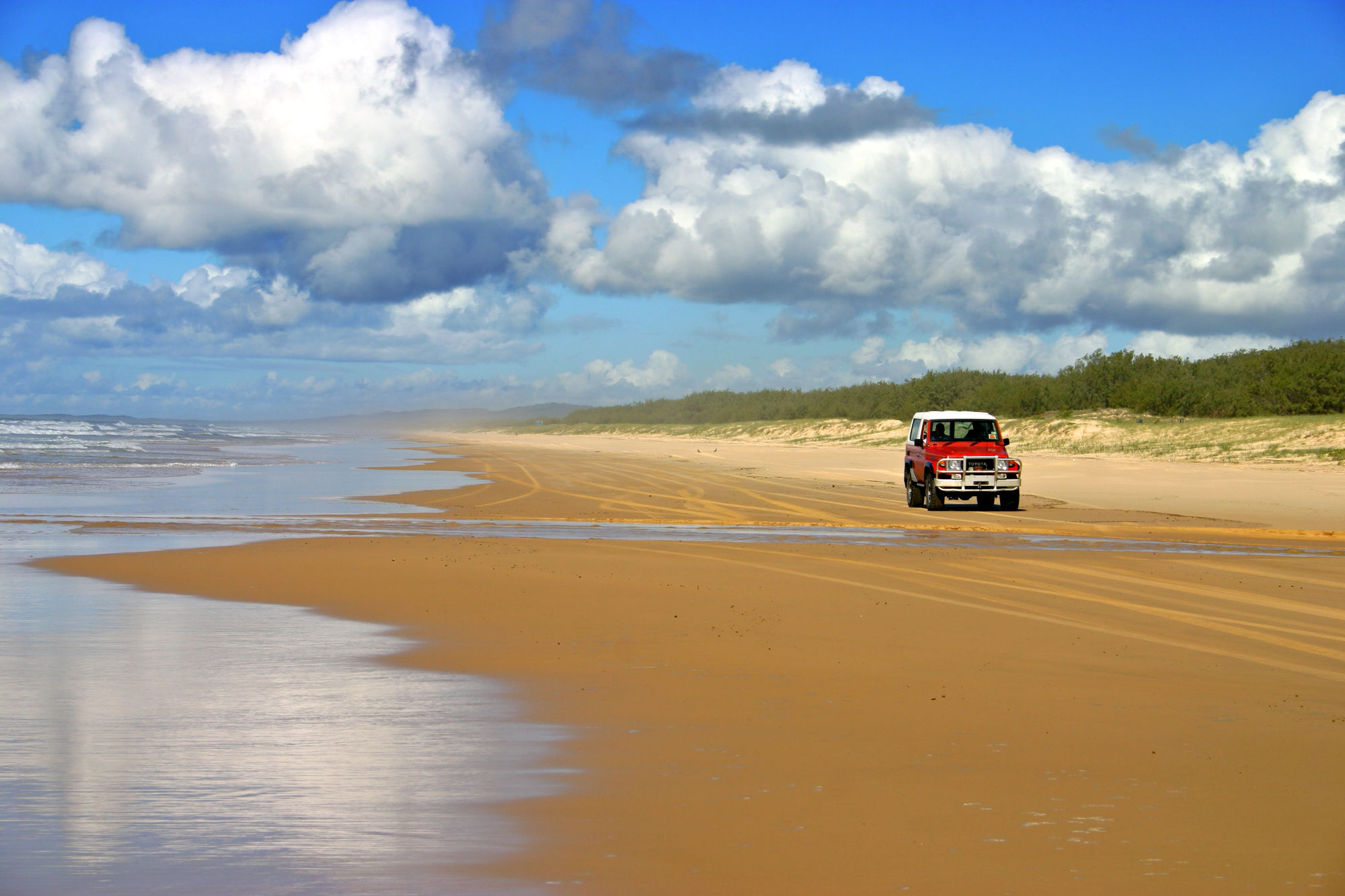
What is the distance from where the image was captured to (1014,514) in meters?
25.7

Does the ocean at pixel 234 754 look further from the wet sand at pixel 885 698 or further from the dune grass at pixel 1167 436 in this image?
the dune grass at pixel 1167 436

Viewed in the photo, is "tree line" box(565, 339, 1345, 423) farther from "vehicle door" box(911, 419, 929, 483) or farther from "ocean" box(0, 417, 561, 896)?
"ocean" box(0, 417, 561, 896)

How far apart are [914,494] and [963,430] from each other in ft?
6.66

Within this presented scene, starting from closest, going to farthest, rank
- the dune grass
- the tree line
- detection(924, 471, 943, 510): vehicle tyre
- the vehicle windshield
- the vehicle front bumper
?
the vehicle front bumper, detection(924, 471, 943, 510): vehicle tyre, the vehicle windshield, the dune grass, the tree line

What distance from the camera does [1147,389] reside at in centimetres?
6250

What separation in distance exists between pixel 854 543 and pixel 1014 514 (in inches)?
353

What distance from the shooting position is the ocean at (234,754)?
4.64 metres

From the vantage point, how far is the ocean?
15.2ft

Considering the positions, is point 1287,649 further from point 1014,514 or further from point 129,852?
point 1014,514

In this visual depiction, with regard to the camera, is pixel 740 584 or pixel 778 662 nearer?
pixel 778 662

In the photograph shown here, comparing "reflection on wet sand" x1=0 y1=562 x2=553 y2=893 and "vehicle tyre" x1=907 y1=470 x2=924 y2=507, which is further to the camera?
"vehicle tyre" x1=907 y1=470 x2=924 y2=507

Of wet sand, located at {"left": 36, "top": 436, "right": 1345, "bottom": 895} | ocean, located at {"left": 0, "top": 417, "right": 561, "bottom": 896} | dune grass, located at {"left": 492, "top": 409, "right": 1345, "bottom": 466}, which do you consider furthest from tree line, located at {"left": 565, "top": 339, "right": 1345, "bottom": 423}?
ocean, located at {"left": 0, "top": 417, "right": 561, "bottom": 896}

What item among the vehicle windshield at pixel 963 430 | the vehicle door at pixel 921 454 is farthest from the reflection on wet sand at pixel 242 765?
the vehicle windshield at pixel 963 430

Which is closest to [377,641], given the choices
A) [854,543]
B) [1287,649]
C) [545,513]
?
[1287,649]
